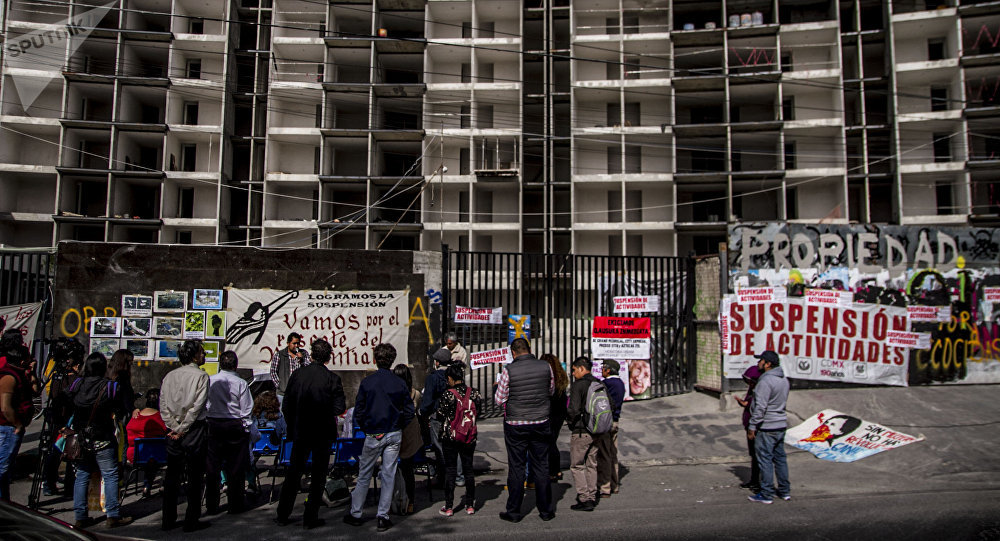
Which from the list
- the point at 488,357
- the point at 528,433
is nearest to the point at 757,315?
the point at 488,357

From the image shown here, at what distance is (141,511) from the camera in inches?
264

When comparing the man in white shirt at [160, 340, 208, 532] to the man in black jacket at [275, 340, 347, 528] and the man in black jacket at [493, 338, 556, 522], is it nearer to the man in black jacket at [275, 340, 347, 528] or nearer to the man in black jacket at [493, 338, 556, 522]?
the man in black jacket at [275, 340, 347, 528]

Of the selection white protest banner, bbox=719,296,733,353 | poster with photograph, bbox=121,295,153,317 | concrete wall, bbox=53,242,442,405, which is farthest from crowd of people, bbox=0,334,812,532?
white protest banner, bbox=719,296,733,353

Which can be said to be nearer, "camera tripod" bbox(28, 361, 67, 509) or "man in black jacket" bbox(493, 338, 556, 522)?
"man in black jacket" bbox(493, 338, 556, 522)

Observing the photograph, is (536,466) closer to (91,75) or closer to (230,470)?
(230,470)

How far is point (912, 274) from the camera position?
12.3 metres

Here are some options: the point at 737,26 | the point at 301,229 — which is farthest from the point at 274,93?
the point at 737,26

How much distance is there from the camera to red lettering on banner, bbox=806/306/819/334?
39.1 feet

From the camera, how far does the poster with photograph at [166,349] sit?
35.3 ft

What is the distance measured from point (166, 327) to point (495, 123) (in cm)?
2628

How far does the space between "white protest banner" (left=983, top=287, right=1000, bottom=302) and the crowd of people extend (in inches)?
352

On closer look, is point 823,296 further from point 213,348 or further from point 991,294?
point 213,348

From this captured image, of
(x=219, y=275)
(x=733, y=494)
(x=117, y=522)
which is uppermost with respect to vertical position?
(x=219, y=275)

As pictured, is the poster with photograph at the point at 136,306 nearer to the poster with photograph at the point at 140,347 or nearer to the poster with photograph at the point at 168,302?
the poster with photograph at the point at 168,302
